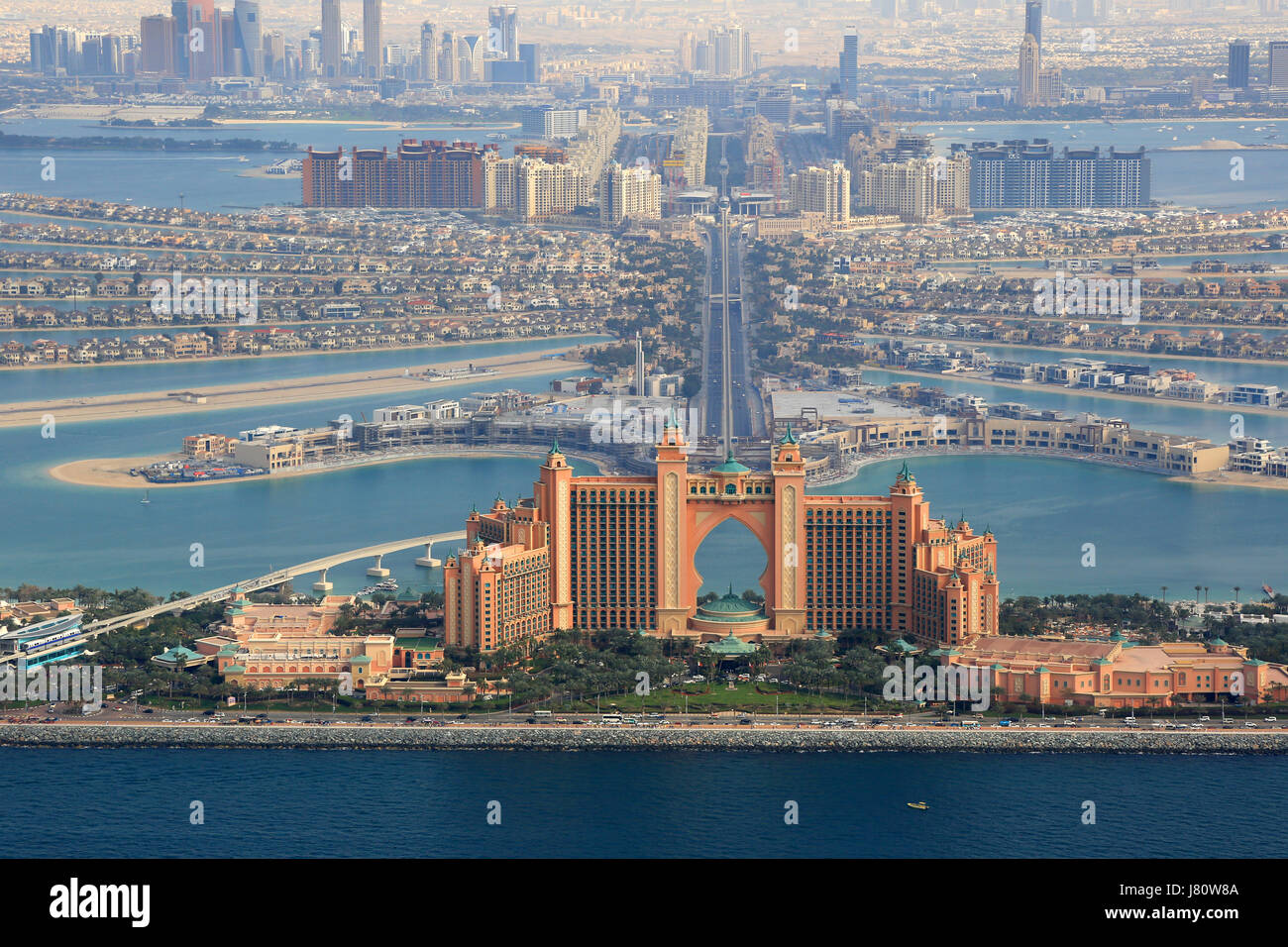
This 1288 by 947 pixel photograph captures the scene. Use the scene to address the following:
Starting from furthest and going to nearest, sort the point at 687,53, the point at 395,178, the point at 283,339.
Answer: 1. the point at 687,53
2. the point at 395,178
3. the point at 283,339

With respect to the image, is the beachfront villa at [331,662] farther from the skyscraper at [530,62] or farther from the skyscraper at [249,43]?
the skyscraper at [530,62]

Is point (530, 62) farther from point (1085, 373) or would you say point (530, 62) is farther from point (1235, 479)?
point (1235, 479)

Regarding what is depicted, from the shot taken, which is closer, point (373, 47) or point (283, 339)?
point (283, 339)

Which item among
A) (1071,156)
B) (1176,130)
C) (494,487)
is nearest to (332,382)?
(494,487)

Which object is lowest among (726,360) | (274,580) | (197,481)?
(274,580)

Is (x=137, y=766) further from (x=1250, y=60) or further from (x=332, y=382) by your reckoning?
(x=1250, y=60)

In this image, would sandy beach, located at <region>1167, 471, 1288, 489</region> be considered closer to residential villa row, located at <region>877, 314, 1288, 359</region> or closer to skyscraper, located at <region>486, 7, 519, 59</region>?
residential villa row, located at <region>877, 314, 1288, 359</region>

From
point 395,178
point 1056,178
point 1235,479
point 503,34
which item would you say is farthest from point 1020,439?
point 503,34
